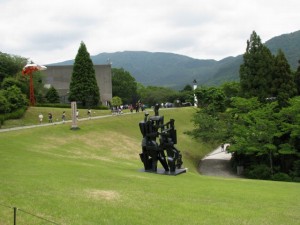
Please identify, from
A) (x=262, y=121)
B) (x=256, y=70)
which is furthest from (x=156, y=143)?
(x=256, y=70)

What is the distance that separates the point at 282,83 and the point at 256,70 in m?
3.01

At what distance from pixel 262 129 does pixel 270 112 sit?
70.3 inches

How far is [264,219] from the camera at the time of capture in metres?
10.4

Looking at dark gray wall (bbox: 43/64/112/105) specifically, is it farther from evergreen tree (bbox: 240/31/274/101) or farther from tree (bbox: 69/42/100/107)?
evergreen tree (bbox: 240/31/274/101)

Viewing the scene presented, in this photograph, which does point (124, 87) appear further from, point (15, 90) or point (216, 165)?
point (216, 165)

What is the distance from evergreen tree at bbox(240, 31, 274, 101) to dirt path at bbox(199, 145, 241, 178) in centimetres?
661

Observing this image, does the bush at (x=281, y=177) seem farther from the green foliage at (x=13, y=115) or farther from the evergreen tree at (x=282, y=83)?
the green foliage at (x=13, y=115)

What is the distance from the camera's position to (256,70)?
1368 inches

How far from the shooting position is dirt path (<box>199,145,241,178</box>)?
30766 mm

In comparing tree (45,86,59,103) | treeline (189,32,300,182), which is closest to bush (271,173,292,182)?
treeline (189,32,300,182)

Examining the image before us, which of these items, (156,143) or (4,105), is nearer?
(156,143)

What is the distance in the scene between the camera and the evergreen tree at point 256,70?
1325 inches

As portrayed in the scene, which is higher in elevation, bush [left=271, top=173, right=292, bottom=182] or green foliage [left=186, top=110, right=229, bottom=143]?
green foliage [left=186, top=110, right=229, bottom=143]

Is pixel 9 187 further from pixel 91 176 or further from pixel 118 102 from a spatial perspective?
pixel 118 102
